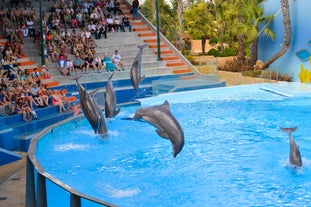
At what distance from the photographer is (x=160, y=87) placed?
18.2 meters

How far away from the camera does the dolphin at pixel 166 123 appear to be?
7961mm

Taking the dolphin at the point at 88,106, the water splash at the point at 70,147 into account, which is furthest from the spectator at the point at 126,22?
the dolphin at the point at 88,106

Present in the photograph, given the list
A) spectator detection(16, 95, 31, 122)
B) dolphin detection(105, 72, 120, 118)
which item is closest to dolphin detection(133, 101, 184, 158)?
dolphin detection(105, 72, 120, 118)

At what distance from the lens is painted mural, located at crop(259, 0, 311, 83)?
21078mm

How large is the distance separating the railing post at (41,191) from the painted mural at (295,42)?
15.7 meters

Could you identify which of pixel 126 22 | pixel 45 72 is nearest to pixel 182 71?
pixel 126 22

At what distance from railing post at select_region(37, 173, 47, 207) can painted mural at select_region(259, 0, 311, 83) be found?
51.6ft

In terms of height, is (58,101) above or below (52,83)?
below

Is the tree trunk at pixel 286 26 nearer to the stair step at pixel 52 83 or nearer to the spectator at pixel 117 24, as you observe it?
the spectator at pixel 117 24

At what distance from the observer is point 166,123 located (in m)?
8.06

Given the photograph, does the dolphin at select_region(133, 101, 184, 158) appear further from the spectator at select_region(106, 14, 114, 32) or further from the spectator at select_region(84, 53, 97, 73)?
the spectator at select_region(106, 14, 114, 32)

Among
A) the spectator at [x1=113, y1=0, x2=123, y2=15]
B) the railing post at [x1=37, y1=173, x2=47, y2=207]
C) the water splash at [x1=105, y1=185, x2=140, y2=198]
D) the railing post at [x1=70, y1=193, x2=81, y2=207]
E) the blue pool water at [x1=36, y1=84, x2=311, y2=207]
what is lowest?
the water splash at [x1=105, y1=185, x2=140, y2=198]

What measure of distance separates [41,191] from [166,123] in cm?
214

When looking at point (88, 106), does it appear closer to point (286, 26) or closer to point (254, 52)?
point (286, 26)
